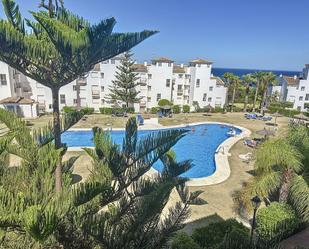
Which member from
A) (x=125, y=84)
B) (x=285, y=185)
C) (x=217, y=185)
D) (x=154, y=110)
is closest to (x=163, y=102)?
(x=154, y=110)

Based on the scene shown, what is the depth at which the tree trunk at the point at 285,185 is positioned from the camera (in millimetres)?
10422

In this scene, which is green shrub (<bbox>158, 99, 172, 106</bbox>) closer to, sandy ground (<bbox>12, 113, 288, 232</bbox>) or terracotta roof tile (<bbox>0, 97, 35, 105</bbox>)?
sandy ground (<bbox>12, 113, 288, 232</bbox>)

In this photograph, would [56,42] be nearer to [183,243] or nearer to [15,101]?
[183,243]

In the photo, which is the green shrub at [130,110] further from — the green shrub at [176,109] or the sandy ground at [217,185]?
the green shrub at [176,109]

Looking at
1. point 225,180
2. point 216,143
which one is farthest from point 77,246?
point 216,143

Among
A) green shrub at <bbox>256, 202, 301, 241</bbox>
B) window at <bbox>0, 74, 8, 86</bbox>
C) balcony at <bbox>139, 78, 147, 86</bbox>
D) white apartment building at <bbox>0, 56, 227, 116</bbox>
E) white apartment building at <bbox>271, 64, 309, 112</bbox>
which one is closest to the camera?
green shrub at <bbox>256, 202, 301, 241</bbox>

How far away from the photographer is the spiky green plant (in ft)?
12.7

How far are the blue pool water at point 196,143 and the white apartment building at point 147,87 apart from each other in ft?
35.2

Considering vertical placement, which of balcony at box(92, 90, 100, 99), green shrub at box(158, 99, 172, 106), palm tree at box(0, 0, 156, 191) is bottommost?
green shrub at box(158, 99, 172, 106)

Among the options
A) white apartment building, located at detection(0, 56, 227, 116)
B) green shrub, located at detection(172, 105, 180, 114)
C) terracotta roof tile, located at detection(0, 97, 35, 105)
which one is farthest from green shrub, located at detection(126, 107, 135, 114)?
terracotta roof tile, located at detection(0, 97, 35, 105)

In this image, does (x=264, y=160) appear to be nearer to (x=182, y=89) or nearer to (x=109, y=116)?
(x=109, y=116)

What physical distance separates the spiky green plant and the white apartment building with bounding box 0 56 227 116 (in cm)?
3141

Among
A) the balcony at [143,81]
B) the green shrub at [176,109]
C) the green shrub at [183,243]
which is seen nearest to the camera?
the green shrub at [183,243]

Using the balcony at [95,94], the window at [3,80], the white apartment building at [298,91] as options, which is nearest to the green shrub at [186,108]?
the balcony at [95,94]
